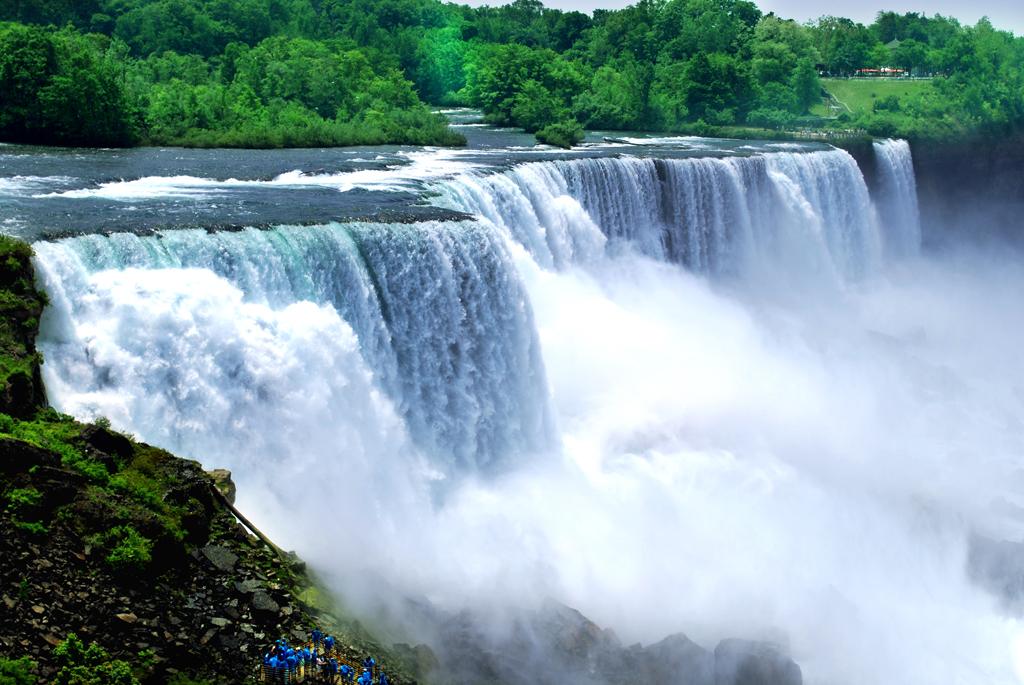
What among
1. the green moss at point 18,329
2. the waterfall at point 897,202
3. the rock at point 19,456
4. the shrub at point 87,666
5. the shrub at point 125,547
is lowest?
the waterfall at point 897,202

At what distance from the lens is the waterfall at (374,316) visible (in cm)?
1374

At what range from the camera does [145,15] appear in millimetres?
46156

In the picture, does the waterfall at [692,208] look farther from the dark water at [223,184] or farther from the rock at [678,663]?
the rock at [678,663]

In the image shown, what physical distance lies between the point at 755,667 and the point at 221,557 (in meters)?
5.79

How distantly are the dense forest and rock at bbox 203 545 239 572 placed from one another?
20.2m

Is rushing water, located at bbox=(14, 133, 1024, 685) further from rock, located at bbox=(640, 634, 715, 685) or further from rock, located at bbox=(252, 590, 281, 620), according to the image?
rock, located at bbox=(252, 590, 281, 620)

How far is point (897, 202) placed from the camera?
37688mm

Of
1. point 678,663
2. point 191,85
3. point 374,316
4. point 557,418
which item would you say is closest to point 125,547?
point 678,663

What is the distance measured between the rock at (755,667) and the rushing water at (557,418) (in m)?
1.29

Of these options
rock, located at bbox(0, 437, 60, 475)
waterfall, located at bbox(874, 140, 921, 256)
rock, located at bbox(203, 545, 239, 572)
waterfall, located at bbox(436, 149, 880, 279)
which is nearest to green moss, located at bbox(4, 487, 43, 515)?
rock, located at bbox(0, 437, 60, 475)

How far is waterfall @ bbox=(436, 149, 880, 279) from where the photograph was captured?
76.1ft

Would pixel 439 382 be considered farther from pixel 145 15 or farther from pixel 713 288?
pixel 145 15

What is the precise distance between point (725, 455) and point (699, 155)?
44.0 ft

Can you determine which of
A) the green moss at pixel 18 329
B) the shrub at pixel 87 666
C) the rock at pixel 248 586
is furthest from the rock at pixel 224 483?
the shrub at pixel 87 666
